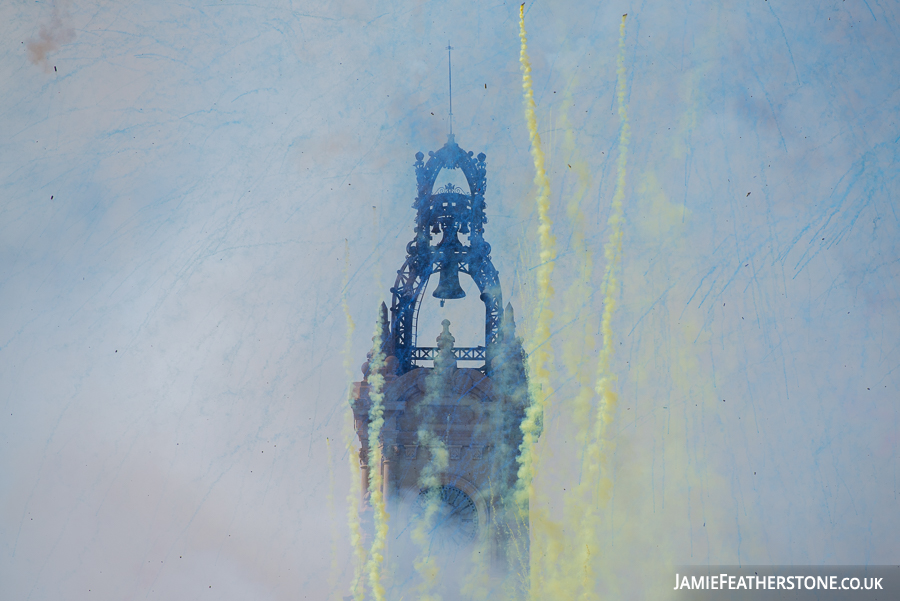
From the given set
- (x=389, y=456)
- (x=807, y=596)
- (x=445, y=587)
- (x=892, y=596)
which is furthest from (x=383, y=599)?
(x=892, y=596)

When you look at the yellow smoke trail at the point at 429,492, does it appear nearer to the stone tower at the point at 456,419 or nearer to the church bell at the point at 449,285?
the stone tower at the point at 456,419

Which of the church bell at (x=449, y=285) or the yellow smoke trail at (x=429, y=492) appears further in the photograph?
the church bell at (x=449, y=285)

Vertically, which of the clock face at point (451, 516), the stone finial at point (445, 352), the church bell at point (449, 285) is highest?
the church bell at point (449, 285)

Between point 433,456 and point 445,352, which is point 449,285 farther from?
point 433,456

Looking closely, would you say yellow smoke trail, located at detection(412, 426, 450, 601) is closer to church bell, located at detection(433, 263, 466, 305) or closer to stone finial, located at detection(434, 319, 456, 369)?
stone finial, located at detection(434, 319, 456, 369)

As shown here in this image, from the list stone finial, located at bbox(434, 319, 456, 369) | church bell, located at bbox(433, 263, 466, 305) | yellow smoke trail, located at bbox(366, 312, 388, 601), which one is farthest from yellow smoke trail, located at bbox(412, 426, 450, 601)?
church bell, located at bbox(433, 263, 466, 305)

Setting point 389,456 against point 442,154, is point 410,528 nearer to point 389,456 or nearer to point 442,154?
point 389,456

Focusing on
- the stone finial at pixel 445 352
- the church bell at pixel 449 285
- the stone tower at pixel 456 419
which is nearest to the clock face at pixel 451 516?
the stone tower at pixel 456 419
